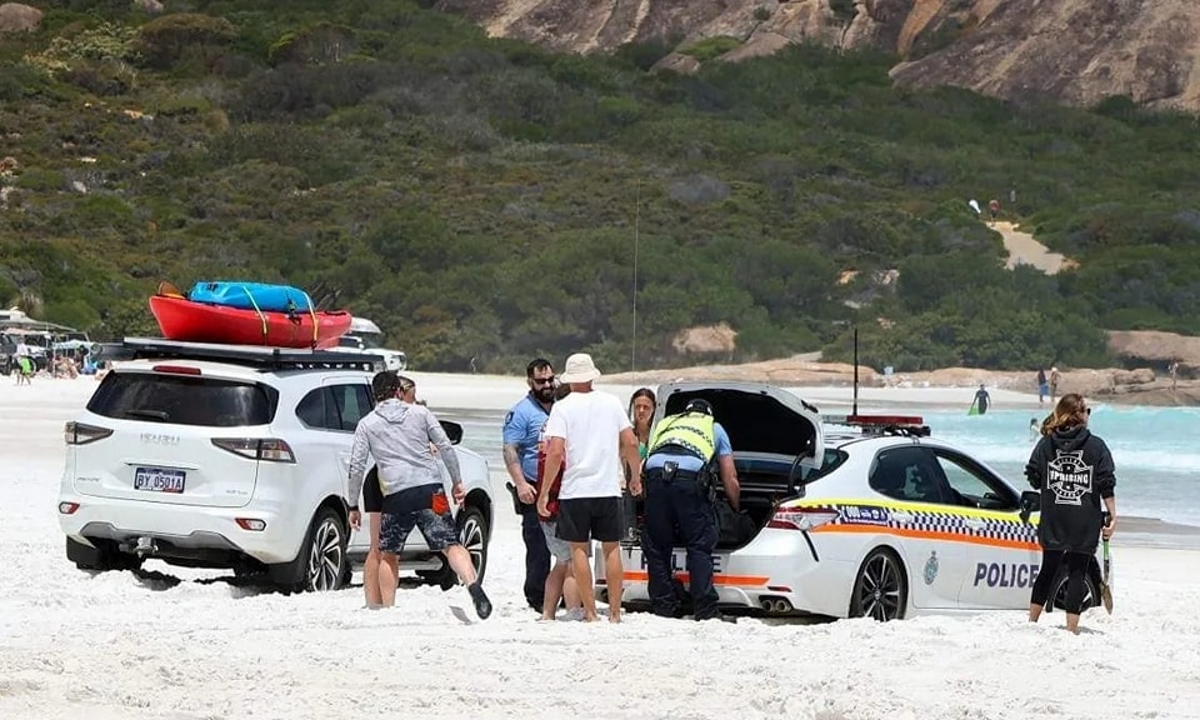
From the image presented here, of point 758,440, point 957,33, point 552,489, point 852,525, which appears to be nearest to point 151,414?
point 552,489

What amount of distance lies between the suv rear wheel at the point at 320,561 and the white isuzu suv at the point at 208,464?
0.03ft

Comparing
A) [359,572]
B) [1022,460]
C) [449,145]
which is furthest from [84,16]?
[359,572]

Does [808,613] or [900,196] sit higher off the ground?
[900,196]

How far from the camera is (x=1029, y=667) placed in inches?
397

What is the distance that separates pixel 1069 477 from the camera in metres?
11.5

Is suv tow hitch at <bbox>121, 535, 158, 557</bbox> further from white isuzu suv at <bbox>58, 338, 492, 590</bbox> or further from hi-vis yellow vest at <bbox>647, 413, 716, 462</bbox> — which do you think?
hi-vis yellow vest at <bbox>647, 413, 716, 462</bbox>

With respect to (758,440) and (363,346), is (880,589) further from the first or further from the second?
(363,346)

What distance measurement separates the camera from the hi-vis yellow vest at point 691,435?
38.1ft

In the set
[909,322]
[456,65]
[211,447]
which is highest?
[456,65]

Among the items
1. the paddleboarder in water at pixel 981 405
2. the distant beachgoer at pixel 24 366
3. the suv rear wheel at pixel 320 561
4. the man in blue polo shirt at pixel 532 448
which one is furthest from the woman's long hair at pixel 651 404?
the paddleboarder in water at pixel 981 405

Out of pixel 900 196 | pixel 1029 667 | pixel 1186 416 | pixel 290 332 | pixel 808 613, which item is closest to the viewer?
pixel 1029 667

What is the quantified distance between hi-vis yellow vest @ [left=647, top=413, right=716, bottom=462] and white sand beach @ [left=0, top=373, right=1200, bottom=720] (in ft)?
3.06

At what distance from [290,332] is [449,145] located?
109m

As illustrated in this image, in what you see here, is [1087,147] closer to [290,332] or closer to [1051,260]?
[1051,260]
